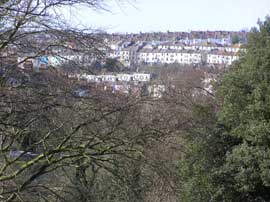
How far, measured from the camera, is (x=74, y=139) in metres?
5.96

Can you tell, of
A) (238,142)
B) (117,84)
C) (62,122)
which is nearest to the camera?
(62,122)

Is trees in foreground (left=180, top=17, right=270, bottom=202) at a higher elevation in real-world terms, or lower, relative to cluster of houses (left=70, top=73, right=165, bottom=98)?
lower

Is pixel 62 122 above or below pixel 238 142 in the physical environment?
above

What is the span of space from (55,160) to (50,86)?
87 centimetres

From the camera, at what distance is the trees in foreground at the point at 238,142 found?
1295 cm

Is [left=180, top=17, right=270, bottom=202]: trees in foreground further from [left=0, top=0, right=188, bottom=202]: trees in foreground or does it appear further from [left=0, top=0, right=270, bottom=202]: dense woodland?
[left=0, top=0, right=188, bottom=202]: trees in foreground

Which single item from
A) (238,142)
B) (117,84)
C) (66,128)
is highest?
(117,84)

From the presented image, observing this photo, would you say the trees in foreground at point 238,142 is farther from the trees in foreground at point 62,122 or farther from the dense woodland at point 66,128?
the trees in foreground at point 62,122

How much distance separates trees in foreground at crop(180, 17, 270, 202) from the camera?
1295 centimetres

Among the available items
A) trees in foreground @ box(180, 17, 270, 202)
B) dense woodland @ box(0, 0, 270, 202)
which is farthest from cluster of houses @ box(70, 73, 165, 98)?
trees in foreground @ box(180, 17, 270, 202)

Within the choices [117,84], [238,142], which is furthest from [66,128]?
[238,142]

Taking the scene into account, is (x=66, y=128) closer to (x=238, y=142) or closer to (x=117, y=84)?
(x=117, y=84)

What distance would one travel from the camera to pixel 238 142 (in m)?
14.2

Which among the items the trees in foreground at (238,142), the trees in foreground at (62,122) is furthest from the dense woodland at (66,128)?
the trees in foreground at (238,142)
